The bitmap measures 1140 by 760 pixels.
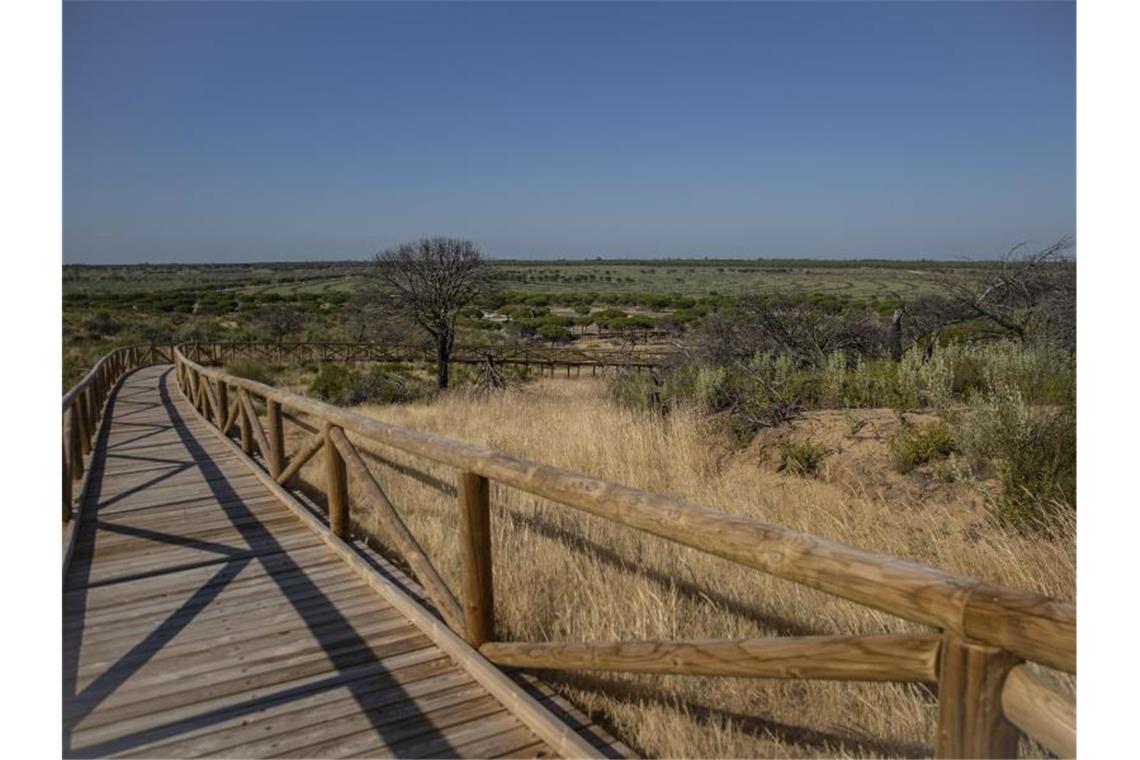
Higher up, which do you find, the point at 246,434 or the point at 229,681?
the point at 246,434

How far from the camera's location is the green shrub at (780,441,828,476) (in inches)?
273

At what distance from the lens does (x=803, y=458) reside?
6965mm

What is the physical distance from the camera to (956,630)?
159 cm

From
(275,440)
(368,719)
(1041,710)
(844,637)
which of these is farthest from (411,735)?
(275,440)

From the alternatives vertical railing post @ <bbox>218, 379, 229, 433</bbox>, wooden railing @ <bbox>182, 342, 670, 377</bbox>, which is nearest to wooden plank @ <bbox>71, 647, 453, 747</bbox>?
vertical railing post @ <bbox>218, 379, 229, 433</bbox>

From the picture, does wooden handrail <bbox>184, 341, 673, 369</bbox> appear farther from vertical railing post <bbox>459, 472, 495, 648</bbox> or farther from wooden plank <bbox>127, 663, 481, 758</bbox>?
wooden plank <bbox>127, 663, 481, 758</bbox>

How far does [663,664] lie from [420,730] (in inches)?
39.7

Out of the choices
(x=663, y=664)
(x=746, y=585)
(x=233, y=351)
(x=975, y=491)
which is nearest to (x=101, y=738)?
(x=663, y=664)

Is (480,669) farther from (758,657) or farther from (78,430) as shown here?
(78,430)

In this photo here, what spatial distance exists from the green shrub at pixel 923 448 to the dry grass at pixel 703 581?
565mm

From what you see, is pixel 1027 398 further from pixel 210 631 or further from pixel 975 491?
pixel 210 631

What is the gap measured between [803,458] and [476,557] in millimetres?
4372

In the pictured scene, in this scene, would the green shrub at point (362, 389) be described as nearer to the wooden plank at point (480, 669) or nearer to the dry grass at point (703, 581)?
the dry grass at point (703, 581)

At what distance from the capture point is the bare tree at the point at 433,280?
72.7 ft
